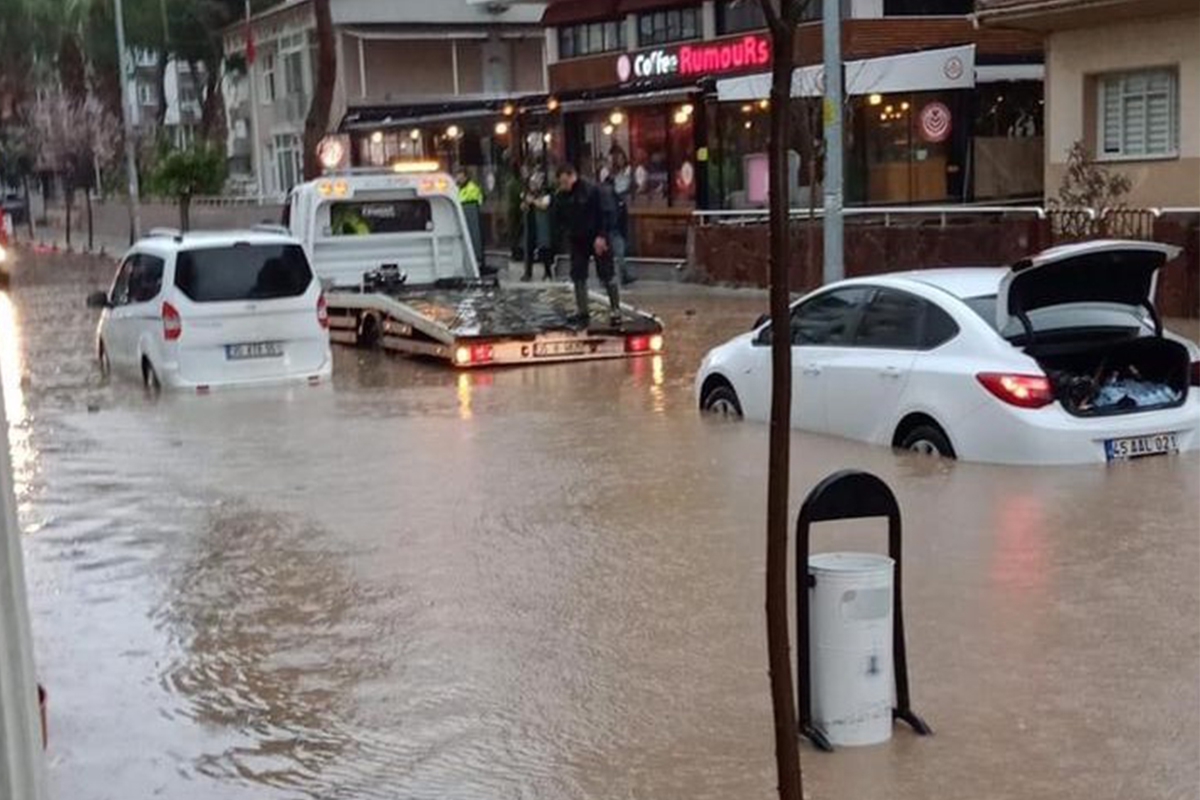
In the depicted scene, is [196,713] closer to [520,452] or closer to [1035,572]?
[1035,572]

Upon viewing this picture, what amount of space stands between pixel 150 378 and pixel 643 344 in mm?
5257

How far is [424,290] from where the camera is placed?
20438mm

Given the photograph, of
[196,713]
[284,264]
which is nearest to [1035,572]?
[196,713]

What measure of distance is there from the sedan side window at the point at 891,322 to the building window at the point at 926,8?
20650mm

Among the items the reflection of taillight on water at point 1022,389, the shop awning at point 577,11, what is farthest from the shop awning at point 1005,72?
the reflection of taillight on water at point 1022,389

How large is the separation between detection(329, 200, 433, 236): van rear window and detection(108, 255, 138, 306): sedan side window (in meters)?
4.30

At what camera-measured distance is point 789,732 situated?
3910 millimetres

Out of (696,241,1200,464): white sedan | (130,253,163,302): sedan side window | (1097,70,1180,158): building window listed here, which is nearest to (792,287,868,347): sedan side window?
(696,241,1200,464): white sedan

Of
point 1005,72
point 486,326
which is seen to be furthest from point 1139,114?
point 486,326

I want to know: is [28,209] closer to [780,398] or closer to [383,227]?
[383,227]

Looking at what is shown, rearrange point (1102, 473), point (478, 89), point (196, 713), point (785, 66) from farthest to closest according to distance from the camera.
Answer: point (478, 89)
point (1102, 473)
point (196, 713)
point (785, 66)

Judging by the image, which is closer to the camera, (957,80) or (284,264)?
(284,264)

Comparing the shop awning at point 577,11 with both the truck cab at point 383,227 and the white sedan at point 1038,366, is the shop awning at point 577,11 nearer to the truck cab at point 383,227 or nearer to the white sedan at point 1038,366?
the truck cab at point 383,227

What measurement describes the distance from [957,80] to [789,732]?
999 inches
